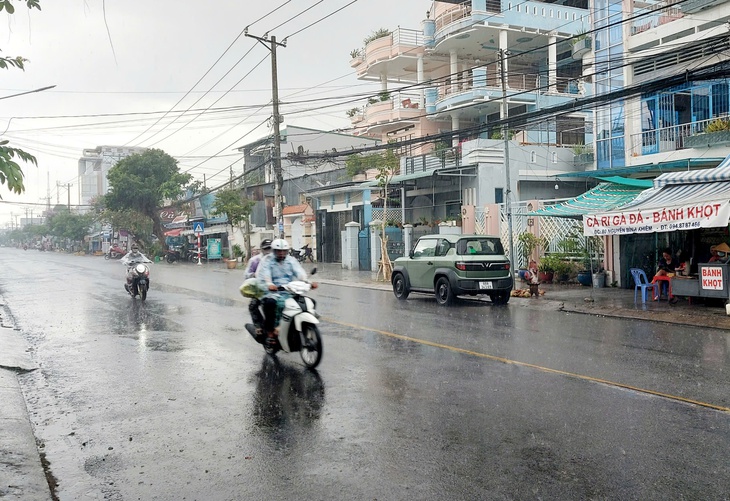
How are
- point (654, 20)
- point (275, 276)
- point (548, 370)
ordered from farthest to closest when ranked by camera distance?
point (654, 20)
point (275, 276)
point (548, 370)

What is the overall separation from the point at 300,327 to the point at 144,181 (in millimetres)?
44142

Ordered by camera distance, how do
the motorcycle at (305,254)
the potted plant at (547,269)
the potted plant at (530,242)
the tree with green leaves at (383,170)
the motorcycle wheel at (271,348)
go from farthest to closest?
1. the motorcycle at (305,254)
2. the tree with green leaves at (383,170)
3. the potted plant at (530,242)
4. the potted plant at (547,269)
5. the motorcycle wheel at (271,348)

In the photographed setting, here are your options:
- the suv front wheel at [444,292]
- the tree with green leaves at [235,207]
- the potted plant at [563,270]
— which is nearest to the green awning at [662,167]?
the potted plant at [563,270]

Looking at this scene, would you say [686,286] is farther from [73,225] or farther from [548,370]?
[73,225]

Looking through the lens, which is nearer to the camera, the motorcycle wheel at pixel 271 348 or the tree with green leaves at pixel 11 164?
the tree with green leaves at pixel 11 164

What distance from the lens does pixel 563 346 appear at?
379 inches

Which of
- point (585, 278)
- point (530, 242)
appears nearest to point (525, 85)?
point (530, 242)

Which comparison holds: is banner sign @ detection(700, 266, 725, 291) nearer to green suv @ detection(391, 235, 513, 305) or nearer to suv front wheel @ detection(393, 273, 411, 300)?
green suv @ detection(391, 235, 513, 305)

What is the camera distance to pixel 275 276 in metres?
8.73

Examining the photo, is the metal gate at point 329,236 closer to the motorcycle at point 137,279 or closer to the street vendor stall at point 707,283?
the motorcycle at point 137,279

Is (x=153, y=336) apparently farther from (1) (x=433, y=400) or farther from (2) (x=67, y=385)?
(1) (x=433, y=400)

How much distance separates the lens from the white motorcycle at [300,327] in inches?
315

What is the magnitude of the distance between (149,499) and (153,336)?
24.0 ft

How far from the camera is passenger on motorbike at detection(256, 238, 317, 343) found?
855 centimetres
